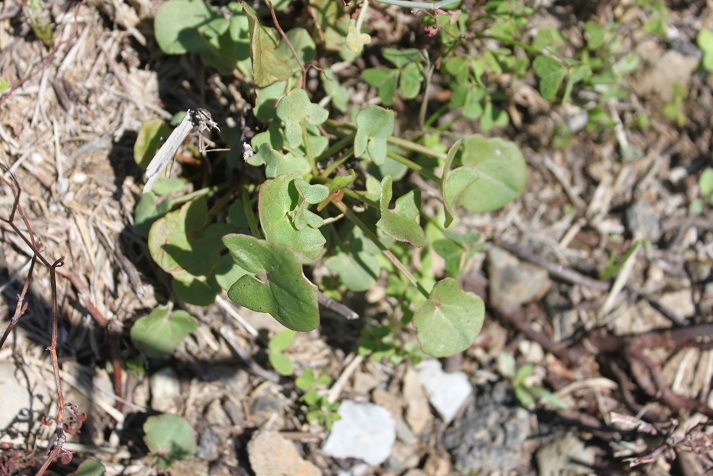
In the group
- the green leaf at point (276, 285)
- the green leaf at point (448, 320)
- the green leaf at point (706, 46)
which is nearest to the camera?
the green leaf at point (276, 285)

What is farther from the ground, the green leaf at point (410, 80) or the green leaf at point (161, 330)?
the green leaf at point (410, 80)

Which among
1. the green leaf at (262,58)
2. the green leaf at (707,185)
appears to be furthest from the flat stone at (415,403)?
the green leaf at (707,185)

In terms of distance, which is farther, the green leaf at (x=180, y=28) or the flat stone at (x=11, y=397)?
the green leaf at (x=180, y=28)

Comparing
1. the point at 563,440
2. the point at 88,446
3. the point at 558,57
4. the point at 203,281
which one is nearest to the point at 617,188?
the point at 558,57

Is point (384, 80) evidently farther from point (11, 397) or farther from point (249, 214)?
point (11, 397)

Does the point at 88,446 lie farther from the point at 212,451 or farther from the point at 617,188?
the point at 617,188

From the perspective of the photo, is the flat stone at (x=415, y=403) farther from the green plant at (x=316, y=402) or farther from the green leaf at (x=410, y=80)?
the green leaf at (x=410, y=80)

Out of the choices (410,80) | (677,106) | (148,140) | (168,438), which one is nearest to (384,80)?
(410,80)

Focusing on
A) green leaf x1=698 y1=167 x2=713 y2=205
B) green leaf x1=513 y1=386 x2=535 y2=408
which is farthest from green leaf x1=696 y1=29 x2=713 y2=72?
green leaf x1=513 y1=386 x2=535 y2=408
